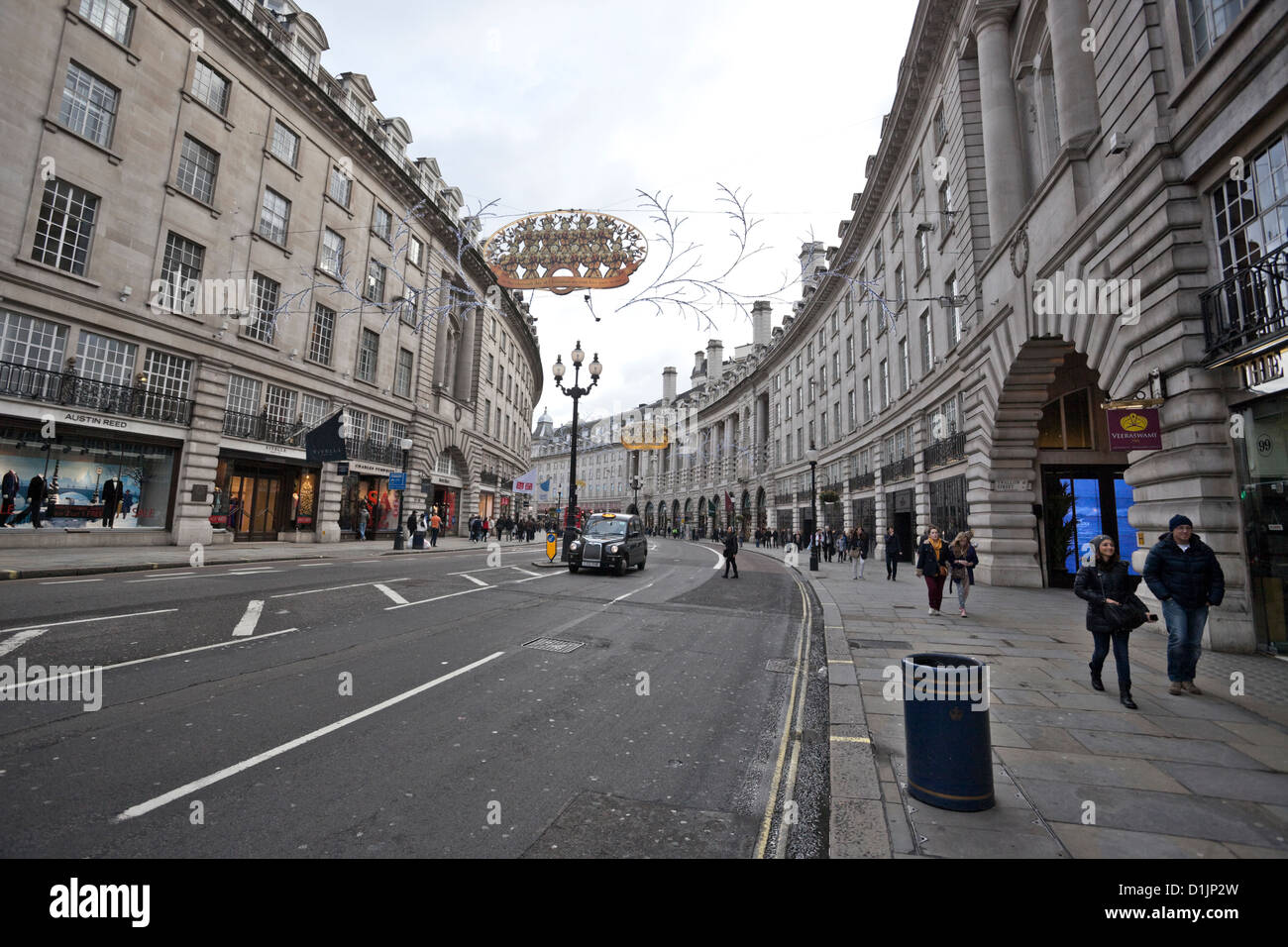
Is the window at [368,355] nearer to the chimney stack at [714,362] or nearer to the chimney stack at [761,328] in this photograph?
the chimney stack at [761,328]

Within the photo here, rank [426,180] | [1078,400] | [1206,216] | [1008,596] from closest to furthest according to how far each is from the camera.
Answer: [1206,216] → [1008,596] → [1078,400] → [426,180]

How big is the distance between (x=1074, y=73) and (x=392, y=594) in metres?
18.0

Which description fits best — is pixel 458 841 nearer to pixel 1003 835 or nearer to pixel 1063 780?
pixel 1003 835

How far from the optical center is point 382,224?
28.9 metres

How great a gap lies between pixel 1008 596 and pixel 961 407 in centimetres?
788

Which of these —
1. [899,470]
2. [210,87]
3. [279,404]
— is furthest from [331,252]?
[899,470]

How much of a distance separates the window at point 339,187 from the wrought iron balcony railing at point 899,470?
2851cm

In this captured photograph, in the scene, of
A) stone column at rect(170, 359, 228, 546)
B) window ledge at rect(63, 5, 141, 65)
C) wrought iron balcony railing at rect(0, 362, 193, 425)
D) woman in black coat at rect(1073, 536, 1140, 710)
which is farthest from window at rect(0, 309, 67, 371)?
woman in black coat at rect(1073, 536, 1140, 710)

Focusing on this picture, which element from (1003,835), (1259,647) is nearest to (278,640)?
(1003,835)

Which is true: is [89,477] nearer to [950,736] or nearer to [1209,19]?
[950,736]

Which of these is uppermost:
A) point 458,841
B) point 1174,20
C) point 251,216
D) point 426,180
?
point 426,180

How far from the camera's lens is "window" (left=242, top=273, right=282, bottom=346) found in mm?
21875

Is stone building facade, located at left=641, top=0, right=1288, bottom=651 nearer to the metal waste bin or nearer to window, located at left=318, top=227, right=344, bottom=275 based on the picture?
the metal waste bin
